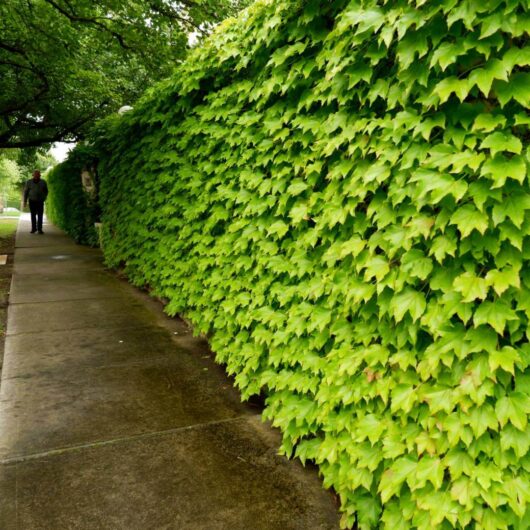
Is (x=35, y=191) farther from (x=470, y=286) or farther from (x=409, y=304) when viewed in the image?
(x=470, y=286)

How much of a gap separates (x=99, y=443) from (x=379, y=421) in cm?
186

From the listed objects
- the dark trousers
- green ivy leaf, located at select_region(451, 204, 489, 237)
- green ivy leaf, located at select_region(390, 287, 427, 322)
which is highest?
green ivy leaf, located at select_region(451, 204, 489, 237)

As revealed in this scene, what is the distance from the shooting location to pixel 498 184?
5.06 ft

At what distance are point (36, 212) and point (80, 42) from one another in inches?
231

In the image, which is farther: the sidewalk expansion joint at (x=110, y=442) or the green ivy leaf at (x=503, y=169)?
the sidewalk expansion joint at (x=110, y=442)

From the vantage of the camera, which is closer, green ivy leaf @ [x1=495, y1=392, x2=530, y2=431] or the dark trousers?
green ivy leaf @ [x1=495, y1=392, x2=530, y2=431]

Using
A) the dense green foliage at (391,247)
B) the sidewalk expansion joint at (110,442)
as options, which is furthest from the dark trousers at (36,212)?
the sidewalk expansion joint at (110,442)

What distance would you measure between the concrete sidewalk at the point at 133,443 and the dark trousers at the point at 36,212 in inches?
433

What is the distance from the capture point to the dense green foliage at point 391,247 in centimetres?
163

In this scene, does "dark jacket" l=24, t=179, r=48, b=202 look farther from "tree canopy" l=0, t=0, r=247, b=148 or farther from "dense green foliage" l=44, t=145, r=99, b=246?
"tree canopy" l=0, t=0, r=247, b=148

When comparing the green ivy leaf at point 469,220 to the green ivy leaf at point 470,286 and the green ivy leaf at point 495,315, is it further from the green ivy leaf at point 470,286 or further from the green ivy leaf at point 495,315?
the green ivy leaf at point 495,315

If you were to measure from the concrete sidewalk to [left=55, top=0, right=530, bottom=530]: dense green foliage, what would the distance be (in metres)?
0.29

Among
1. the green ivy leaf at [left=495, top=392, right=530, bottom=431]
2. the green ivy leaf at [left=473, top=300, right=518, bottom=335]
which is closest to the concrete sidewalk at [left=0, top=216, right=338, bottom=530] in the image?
the green ivy leaf at [left=495, top=392, right=530, bottom=431]

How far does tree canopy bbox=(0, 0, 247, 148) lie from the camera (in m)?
10.2
